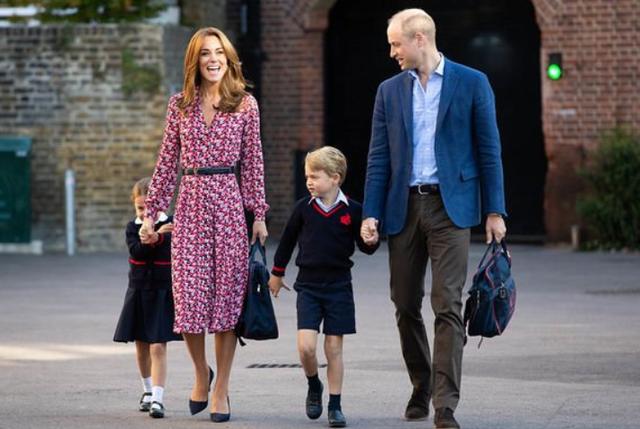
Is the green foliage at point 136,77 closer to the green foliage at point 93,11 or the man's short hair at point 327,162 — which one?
the green foliage at point 93,11

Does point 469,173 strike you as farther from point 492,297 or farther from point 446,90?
point 492,297

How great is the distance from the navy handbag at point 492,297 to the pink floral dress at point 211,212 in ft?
3.67

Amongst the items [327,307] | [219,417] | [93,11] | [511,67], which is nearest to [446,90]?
[327,307]

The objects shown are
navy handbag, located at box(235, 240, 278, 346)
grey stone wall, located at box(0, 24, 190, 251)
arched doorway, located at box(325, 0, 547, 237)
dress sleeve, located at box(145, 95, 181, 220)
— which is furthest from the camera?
arched doorway, located at box(325, 0, 547, 237)

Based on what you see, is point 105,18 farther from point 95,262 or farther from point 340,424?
point 340,424

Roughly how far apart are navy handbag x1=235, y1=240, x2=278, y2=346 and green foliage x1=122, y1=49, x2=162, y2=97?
46.3 feet

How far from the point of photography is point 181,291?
28.0 feet

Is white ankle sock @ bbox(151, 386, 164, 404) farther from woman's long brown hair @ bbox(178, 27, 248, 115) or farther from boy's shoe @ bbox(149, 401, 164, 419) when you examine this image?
woman's long brown hair @ bbox(178, 27, 248, 115)

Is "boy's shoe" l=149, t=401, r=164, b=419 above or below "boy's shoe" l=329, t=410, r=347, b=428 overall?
below

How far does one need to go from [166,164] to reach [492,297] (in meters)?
1.75

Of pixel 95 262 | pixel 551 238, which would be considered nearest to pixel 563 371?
pixel 95 262

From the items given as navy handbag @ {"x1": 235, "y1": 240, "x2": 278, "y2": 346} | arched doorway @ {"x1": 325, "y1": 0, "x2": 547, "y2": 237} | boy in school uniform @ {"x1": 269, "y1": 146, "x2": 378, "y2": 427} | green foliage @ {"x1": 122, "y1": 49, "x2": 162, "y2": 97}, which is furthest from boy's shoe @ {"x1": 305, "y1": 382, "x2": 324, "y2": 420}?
arched doorway @ {"x1": 325, "y1": 0, "x2": 547, "y2": 237}

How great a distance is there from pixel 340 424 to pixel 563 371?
2513 mm

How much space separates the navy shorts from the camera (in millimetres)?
8500
